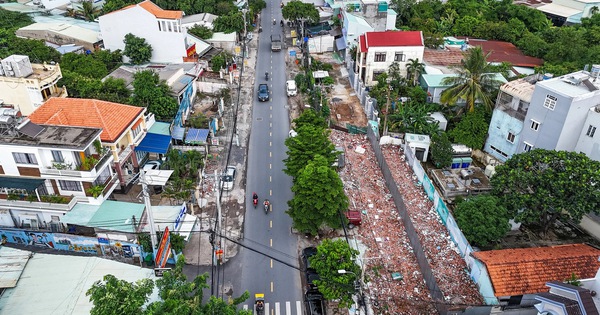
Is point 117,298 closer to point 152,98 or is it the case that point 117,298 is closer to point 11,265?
point 11,265

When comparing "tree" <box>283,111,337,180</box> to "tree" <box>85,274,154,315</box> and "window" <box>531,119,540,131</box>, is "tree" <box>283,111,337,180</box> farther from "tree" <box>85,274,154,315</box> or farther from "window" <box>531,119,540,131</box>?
"tree" <box>85,274,154,315</box>

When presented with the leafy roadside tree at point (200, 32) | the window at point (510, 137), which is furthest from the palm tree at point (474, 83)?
the leafy roadside tree at point (200, 32)

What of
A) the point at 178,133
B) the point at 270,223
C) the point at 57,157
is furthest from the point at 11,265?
the point at 178,133

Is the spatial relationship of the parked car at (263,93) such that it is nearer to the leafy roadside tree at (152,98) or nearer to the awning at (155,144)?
the leafy roadside tree at (152,98)

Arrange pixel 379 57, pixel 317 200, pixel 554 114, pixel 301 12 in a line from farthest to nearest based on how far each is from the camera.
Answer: pixel 301 12 → pixel 379 57 → pixel 554 114 → pixel 317 200

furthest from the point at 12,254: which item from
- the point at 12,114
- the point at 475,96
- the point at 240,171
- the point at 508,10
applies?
the point at 508,10

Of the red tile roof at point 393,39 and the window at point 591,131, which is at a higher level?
the red tile roof at point 393,39

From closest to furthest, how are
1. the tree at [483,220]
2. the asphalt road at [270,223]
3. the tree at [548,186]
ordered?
the tree at [548,186] → the asphalt road at [270,223] → the tree at [483,220]

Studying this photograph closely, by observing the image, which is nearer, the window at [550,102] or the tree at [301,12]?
the window at [550,102]

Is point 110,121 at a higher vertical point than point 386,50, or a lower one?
lower
